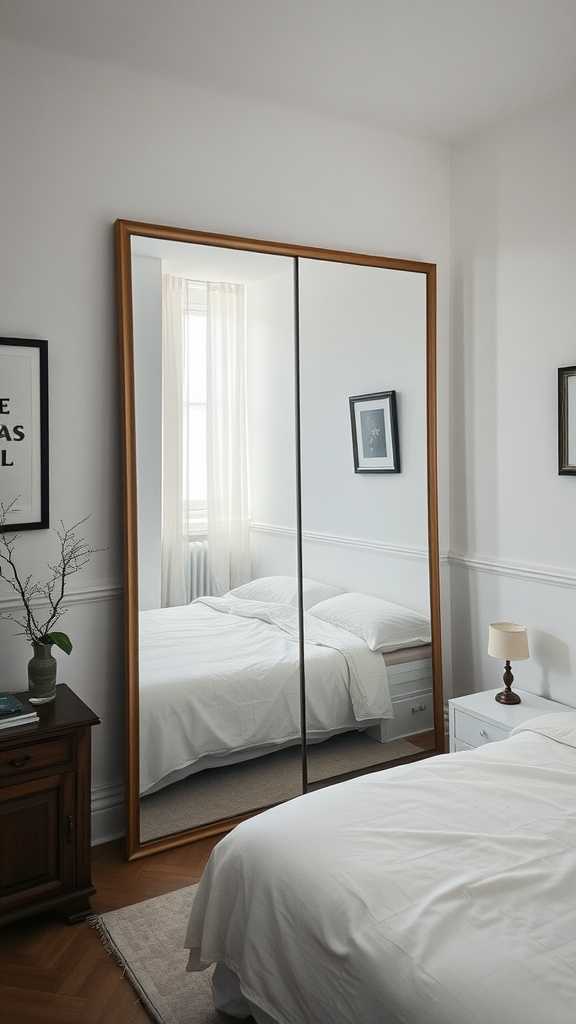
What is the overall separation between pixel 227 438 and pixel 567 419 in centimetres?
135

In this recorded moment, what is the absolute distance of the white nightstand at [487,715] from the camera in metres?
2.95

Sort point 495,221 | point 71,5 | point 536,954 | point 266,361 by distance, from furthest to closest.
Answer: point 495,221 < point 266,361 < point 71,5 < point 536,954

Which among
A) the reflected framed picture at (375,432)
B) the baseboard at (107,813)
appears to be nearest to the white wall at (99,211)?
the baseboard at (107,813)

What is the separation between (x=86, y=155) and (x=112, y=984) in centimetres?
264

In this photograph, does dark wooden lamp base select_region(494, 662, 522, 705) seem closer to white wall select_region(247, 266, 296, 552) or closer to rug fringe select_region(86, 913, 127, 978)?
white wall select_region(247, 266, 296, 552)

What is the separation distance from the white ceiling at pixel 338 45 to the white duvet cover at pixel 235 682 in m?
1.96

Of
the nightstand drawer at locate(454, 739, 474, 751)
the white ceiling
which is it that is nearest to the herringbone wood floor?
the nightstand drawer at locate(454, 739, 474, 751)

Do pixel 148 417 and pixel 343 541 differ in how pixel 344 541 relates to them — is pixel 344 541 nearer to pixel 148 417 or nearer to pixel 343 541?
pixel 343 541

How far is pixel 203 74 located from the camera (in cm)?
279

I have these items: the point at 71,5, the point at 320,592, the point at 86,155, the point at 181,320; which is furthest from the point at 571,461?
the point at 71,5

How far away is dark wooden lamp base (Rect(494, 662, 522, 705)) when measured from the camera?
3.09m

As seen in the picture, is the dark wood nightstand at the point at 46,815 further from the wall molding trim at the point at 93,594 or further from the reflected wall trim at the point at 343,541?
the reflected wall trim at the point at 343,541

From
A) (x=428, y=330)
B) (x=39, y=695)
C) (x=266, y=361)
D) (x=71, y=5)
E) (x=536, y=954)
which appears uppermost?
(x=71, y=5)

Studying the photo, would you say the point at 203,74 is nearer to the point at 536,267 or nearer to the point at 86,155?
the point at 86,155
